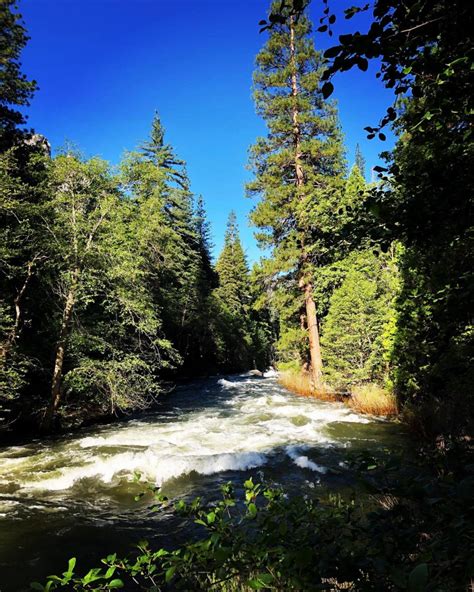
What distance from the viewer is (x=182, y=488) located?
755 centimetres

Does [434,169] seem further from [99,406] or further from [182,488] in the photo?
[99,406]

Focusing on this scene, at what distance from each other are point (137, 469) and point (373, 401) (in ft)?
26.1

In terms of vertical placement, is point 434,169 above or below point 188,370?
above

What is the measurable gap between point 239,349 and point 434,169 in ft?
133

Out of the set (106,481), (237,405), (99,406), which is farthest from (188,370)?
(106,481)

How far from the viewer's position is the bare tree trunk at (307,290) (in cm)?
1808

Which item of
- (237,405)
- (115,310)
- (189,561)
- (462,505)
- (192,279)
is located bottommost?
(237,405)

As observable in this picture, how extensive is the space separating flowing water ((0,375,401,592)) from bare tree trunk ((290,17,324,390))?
344 cm

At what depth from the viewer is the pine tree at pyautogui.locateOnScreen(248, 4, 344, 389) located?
1861cm

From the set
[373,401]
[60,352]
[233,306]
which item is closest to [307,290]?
[373,401]

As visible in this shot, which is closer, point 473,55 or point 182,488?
point 473,55

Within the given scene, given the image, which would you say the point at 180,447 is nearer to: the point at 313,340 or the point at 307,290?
the point at 313,340

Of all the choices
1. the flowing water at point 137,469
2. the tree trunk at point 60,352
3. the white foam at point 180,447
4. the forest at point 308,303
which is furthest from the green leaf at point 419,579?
the tree trunk at point 60,352

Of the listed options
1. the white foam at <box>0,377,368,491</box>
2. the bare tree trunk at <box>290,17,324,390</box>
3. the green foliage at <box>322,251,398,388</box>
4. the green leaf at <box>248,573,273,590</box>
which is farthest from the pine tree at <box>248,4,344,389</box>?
the green leaf at <box>248,573,273,590</box>
